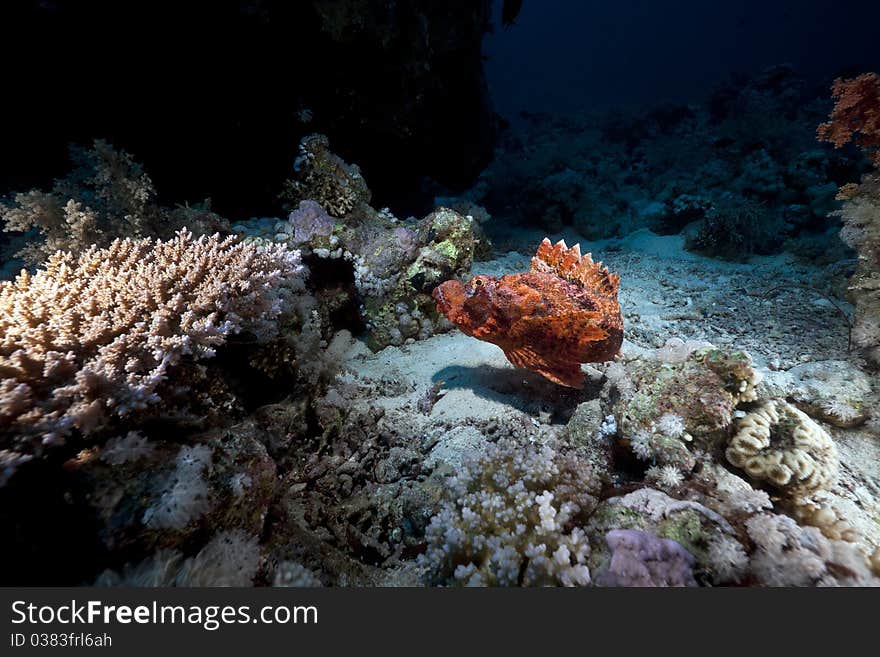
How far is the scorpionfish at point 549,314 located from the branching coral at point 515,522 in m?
0.85

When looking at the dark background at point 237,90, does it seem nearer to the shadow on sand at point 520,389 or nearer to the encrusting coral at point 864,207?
the shadow on sand at point 520,389

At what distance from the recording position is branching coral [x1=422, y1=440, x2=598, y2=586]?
1677 millimetres

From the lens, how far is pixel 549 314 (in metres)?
2.76

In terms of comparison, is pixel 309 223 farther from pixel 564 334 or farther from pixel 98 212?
pixel 564 334

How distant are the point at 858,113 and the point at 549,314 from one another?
11.7 feet

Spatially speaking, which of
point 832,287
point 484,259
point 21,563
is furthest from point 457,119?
point 21,563

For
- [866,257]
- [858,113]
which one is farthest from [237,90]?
[866,257]

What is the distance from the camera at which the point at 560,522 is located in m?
1.86

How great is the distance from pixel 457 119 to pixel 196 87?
543 centimetres

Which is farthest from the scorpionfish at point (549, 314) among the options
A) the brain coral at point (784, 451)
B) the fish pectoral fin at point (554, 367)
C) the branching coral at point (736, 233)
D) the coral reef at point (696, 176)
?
the branching coral at point (736, 233)

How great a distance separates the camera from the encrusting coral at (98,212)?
331 cm

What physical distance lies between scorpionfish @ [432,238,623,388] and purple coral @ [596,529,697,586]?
4.50 ft

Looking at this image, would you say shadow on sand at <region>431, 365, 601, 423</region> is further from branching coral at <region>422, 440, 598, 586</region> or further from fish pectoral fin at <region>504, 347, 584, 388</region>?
branching coral at <region>422, 440, 598, 586</region>

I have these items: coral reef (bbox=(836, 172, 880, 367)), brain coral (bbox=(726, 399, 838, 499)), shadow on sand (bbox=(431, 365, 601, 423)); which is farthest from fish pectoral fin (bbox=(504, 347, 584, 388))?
coral reef (bbox=(836, 172, 880, 367))
